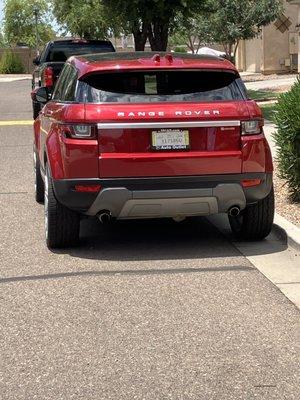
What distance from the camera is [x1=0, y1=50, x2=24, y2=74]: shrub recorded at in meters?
61.9

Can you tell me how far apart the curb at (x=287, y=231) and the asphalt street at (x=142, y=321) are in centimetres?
52

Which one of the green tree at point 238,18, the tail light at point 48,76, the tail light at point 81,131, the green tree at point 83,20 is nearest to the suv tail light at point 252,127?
the tail light at point 81,131

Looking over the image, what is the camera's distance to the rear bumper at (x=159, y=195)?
19.4 ft

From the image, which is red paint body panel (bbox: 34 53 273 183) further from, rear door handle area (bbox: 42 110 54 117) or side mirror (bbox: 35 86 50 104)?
side mirror (bbox: 35 86 50 104)

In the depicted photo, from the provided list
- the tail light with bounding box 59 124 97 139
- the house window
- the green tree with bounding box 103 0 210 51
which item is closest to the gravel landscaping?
the tail light with bounding box 59 124 97 139

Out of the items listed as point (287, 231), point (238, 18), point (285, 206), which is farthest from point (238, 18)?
point (287, 231)

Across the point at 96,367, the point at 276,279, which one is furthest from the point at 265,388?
the point at 276,279

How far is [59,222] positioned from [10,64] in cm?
5822

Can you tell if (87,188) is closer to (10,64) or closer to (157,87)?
(157,87)

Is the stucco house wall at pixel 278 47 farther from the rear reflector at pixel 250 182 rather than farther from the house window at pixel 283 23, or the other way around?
the rear reflector at pixel 250 182

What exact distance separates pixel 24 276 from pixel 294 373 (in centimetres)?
264

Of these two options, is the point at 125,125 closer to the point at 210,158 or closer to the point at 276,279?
the point at 210,158

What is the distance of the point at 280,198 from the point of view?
8.28 meters

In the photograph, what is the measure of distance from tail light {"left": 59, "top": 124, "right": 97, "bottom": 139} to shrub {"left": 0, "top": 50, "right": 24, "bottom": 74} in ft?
191
